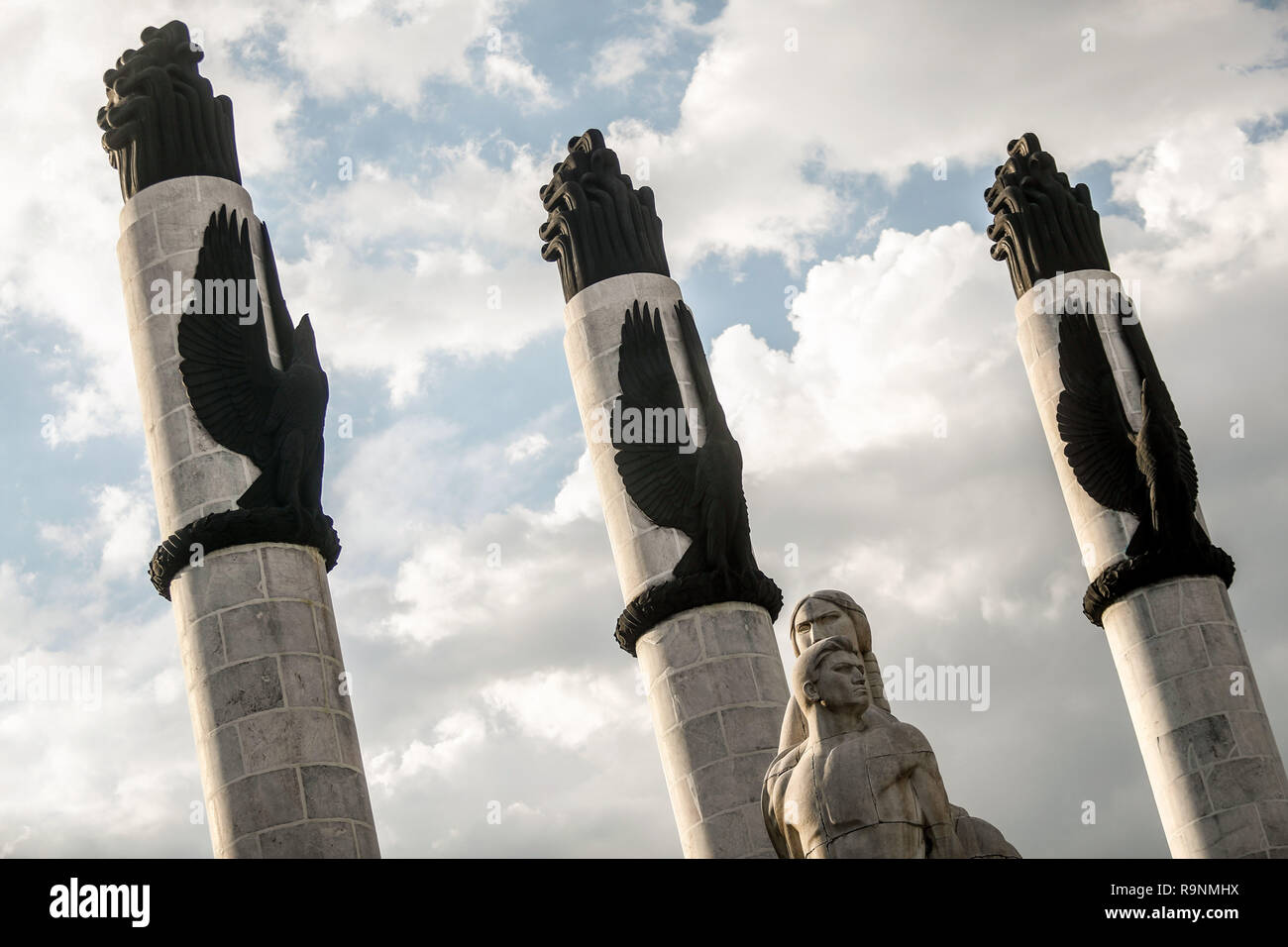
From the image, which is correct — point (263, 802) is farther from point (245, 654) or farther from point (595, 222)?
point (595, 222)

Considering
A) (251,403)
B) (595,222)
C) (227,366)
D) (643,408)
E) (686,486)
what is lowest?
(686,486)

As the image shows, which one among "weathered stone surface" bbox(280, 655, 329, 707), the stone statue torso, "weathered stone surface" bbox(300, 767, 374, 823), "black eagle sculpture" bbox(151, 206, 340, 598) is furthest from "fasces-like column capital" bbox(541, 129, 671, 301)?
the stone statue torso

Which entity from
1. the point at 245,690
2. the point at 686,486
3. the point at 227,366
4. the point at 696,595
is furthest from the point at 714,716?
the point at 227,366

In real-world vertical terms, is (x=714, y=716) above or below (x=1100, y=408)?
below

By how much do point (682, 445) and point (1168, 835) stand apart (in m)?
7.25

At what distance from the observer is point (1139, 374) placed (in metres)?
20.1

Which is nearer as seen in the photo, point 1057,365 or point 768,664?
point 768,664

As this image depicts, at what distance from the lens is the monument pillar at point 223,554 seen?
1311 centimetres

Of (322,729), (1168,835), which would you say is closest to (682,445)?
(322,729)

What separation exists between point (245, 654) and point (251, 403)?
7.70 ft

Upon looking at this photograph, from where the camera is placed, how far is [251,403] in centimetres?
1456

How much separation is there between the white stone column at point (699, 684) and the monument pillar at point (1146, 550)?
4.92 m
